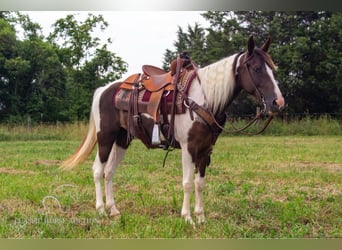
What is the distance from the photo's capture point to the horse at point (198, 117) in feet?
8.91

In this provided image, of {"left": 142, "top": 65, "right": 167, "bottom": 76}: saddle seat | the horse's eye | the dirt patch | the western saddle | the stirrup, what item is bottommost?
the dirt patch

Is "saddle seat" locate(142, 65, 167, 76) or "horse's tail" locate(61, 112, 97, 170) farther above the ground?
"saddle seat" locate(142, 65, 167, 76)

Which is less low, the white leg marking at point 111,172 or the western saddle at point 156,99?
the western saddle at point 156,99

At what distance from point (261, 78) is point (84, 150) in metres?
1.86

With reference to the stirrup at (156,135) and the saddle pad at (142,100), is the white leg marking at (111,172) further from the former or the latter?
the stirrup at (156,135)

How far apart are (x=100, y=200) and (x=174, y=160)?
77.2 inches

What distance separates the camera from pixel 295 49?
3.70 m

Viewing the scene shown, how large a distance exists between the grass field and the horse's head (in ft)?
3.23

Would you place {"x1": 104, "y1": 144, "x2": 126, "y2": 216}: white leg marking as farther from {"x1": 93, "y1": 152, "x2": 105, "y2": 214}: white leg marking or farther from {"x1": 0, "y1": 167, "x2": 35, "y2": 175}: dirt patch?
{"x1": 0, "y1": 167, "x2": 35, "y2": 175}: dirt patch

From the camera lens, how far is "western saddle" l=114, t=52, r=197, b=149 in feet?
10.1

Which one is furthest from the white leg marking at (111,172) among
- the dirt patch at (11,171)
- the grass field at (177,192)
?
the dirt patch at (11,171)

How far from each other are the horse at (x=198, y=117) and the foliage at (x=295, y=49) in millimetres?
563

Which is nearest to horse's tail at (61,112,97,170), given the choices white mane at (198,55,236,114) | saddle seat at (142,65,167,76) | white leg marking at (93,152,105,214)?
white leg marking at (93,152,105,214)

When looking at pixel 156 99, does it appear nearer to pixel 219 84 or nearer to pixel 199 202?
pixel 219 84
